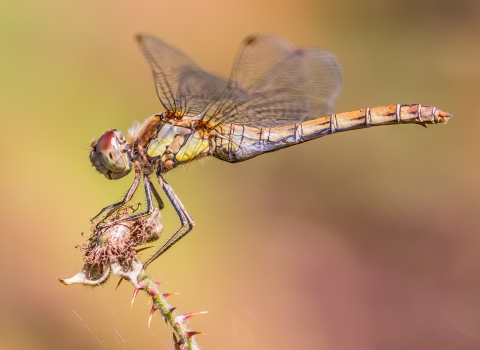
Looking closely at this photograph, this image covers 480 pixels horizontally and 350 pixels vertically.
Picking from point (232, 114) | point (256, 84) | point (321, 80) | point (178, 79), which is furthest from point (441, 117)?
point (178, 79)

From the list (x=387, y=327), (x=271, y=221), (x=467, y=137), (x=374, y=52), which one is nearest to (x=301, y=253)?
(x=271, y=221)

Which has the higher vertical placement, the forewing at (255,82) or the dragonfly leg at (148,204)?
the forewing at (255,82)

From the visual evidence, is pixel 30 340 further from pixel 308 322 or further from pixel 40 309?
pixel 308 322

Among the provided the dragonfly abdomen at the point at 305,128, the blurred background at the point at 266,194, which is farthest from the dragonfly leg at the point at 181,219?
the blurred background at the point at 266,194

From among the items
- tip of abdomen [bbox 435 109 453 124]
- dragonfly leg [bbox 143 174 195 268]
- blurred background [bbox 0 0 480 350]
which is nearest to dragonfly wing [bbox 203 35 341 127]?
dragonfly leg [bbox 143 174 195 268]

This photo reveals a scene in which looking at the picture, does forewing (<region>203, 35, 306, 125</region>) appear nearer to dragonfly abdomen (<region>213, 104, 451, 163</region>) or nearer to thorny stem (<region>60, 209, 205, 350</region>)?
dragonfly abdomen (<region>213, 104, 451, 163</region>)

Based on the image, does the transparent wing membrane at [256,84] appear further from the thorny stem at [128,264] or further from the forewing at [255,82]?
the thorny stem at [128,264]
